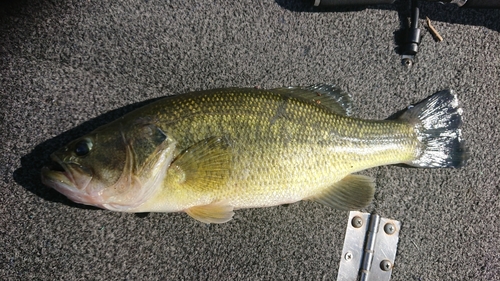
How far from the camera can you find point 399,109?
1890 millimetres

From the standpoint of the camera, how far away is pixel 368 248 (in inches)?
70.3

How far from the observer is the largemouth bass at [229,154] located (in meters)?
1.33

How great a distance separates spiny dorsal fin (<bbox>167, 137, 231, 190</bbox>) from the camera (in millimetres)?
1360

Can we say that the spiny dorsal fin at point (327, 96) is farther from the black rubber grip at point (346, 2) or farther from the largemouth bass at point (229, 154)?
the black rubber grip at point (346, 2)

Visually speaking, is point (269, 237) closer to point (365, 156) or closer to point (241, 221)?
point (241, 221)

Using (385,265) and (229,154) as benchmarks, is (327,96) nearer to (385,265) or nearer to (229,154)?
(229,154)

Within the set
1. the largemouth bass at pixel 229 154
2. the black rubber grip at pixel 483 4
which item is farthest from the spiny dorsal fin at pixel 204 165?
the black rubber grip at pixel 483 4

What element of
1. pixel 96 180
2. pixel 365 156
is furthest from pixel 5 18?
pixel 365 156

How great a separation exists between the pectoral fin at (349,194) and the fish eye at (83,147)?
92 centimetres

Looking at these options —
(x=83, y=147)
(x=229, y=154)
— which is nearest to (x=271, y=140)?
(x=229, y=154)

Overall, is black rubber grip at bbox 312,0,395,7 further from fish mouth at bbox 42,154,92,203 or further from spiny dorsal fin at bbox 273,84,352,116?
fish mouth at bbox 42,154,92,203

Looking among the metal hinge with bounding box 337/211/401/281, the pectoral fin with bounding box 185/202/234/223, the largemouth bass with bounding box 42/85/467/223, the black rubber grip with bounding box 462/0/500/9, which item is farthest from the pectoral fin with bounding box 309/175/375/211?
the black rubber grip with bounding box 462/0/500/9

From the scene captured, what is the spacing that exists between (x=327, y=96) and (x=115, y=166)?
935 millimetres

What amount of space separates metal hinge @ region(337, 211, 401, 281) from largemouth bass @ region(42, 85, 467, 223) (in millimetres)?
245
